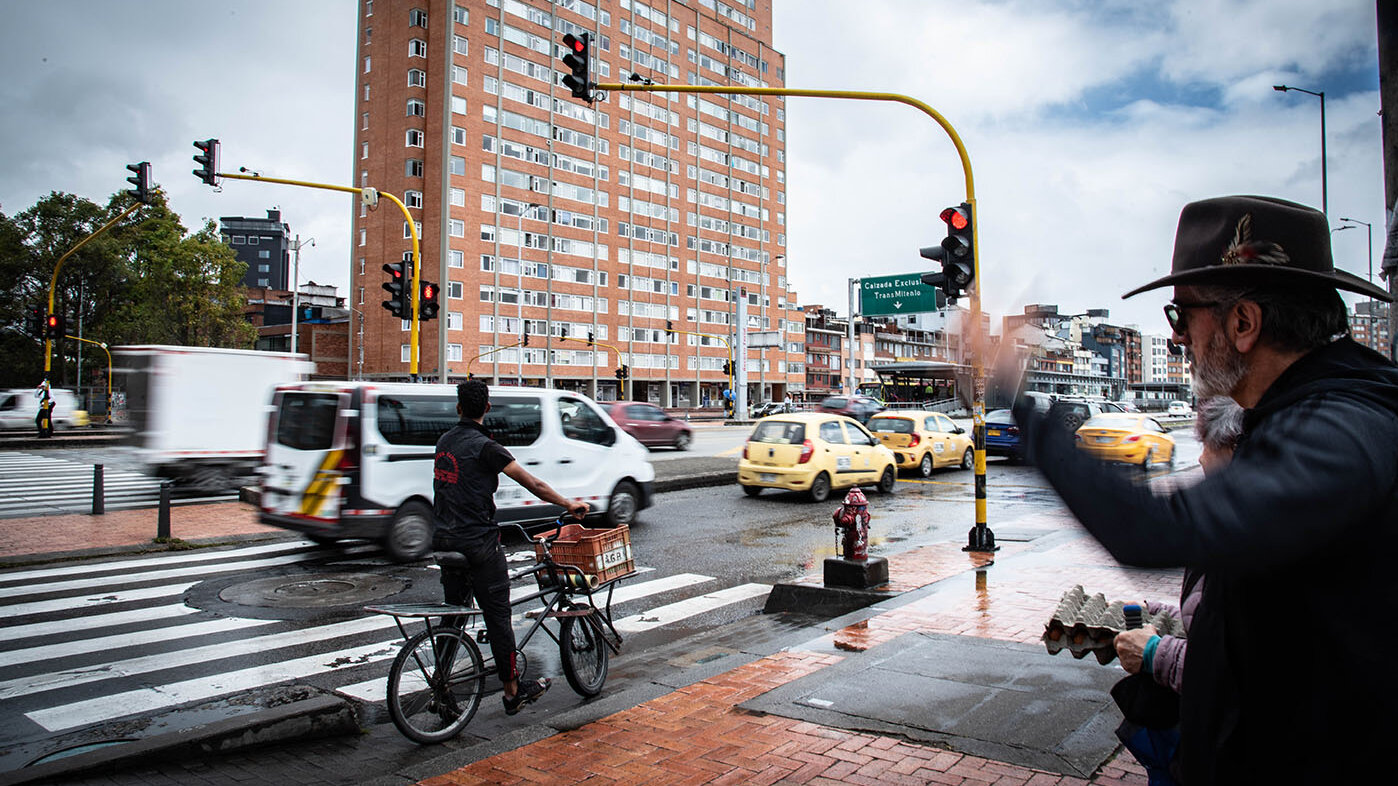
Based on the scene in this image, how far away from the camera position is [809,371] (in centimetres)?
10638

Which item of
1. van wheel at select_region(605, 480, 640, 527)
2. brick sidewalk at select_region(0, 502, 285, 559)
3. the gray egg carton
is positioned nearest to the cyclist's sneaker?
the gray egg carton

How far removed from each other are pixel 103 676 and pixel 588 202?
214ft

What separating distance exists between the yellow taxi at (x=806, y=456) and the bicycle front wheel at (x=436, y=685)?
11.2 metres

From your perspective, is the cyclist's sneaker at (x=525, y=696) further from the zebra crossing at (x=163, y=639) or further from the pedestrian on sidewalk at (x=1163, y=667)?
the pedestrian on sidewalk at (x=1163, y=667)

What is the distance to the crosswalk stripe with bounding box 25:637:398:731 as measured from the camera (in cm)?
509

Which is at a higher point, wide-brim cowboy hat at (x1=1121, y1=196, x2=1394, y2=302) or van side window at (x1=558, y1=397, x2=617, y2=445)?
wide-brim cowboy hat at (x1=1121, y1=196, x2=1394, y2=302)

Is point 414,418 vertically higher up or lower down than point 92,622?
higher up

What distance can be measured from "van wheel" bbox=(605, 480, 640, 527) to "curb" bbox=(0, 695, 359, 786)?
7.44m

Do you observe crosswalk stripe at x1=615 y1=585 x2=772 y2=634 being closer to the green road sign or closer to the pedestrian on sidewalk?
the pedestrian on sidewalk

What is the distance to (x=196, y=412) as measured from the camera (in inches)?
684

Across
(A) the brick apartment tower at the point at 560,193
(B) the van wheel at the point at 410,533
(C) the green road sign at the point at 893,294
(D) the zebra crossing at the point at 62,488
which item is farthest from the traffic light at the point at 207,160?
(A) the brick apartment tower at the point at 560,193

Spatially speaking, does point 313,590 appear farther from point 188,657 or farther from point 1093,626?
point 1093,626

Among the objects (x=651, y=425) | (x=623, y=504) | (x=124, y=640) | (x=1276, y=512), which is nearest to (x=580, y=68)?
(x=623, y=504)

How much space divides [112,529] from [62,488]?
22.5ft
